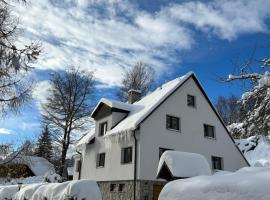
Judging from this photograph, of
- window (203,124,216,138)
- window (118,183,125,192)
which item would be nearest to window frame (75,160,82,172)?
window (118,183,125,192)

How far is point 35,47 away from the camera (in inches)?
390

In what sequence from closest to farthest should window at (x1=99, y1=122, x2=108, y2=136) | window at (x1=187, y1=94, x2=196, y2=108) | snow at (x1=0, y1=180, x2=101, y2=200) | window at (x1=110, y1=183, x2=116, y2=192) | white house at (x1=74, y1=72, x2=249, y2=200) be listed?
snow at (x1=0, y1=180, x2=101, y2=200)
white house at (x1=74, y1=72, x2=249, y2=200)
window at (x1=110, y1=183, x2=116, y2=192)
window at (x1=187, y1=94, x2=196, y2=108)
window at (x1=99, y1=122, x2=108, y2=136)

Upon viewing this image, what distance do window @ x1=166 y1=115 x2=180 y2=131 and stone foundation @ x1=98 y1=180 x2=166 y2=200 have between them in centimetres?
390

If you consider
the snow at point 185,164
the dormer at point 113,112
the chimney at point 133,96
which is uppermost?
the chimney at point 133,96

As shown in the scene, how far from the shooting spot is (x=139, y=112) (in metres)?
21.8

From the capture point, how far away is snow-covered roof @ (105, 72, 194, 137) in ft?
66.7

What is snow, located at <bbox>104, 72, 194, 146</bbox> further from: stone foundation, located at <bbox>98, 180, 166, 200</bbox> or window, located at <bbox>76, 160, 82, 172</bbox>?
window, located at <bbox>76, 160, 82, 172</bbox>

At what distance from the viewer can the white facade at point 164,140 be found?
20.0 meters

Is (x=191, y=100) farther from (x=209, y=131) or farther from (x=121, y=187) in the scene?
(x=121, y=187)

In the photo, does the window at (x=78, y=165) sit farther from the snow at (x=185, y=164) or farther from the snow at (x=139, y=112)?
the snow at (x=185, y=164)

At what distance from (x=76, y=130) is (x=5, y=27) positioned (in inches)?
925

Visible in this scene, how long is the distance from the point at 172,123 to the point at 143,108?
214 centimetres

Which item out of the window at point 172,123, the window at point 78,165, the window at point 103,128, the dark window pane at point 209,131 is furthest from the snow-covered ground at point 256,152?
the window at point 78,165

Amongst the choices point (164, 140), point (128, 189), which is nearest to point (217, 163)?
point (164, 140)
